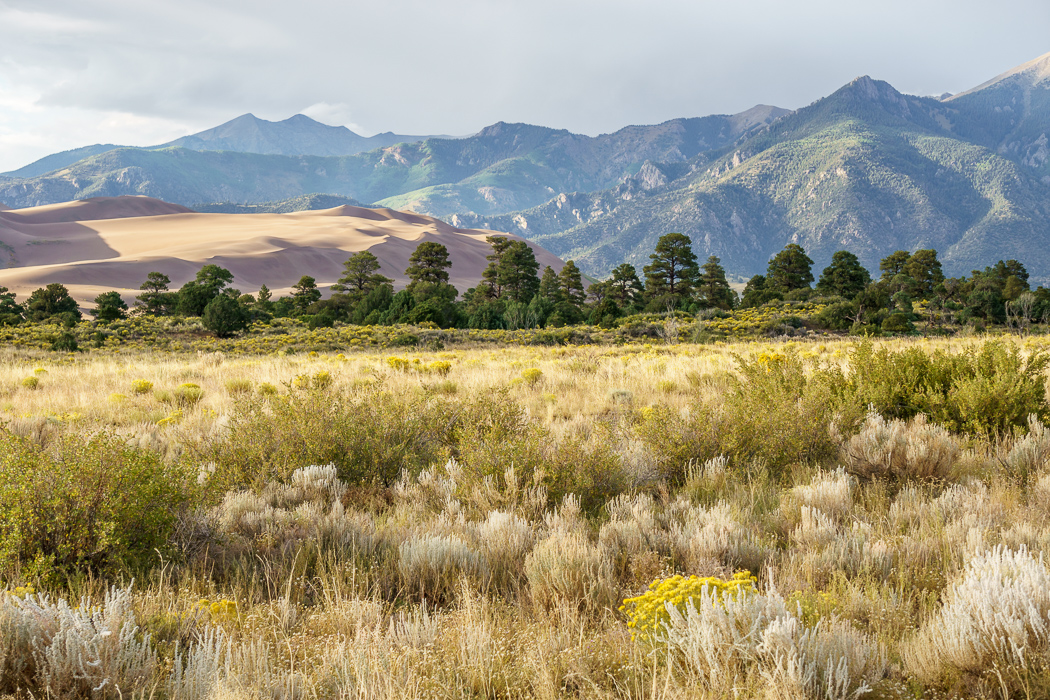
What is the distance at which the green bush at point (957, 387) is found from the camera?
185 inches

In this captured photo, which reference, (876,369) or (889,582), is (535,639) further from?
(876,369)

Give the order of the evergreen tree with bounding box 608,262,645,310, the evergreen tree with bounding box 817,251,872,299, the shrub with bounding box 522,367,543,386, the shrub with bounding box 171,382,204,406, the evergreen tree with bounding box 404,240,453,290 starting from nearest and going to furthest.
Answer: the shrub with bounding box 171,382,204,406 < the shrub with bounding box 522,367,543,386 < the evergreen tree with bounding box 817,251,872,299 < the evergreen tree with bounding box 608,262,645,310 < the evergreen tree with bounding box 404,240,453,290

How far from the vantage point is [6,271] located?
3487 inches

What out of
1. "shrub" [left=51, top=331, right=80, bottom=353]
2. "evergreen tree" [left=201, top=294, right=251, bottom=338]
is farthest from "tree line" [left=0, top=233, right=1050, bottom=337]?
"shrub" [left=51, top=331, right=80, bottom=353]

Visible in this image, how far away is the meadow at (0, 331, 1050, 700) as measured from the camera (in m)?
1.77

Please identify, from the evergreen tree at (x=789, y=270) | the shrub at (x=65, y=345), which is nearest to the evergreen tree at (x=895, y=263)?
the evergreen tree at (x=789, y=270)

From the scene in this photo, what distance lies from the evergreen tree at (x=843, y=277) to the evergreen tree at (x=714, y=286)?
7.02 metres

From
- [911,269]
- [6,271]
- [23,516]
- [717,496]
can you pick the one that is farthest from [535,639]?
[6,271]

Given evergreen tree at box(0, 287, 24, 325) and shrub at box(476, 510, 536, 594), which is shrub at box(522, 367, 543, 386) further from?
evergreen tree at box(0, 287, 24, 325)

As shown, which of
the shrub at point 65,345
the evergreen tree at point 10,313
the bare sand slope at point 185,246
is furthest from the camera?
the bare sand slope at point 185,246

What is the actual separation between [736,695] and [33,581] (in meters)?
2.75

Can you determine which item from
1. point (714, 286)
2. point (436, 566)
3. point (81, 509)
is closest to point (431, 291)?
point (714, 286)

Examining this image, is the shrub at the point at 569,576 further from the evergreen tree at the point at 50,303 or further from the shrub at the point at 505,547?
the evergreen tree at the point at 50,303

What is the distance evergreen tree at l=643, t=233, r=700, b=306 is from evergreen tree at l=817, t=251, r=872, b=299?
10148mm
